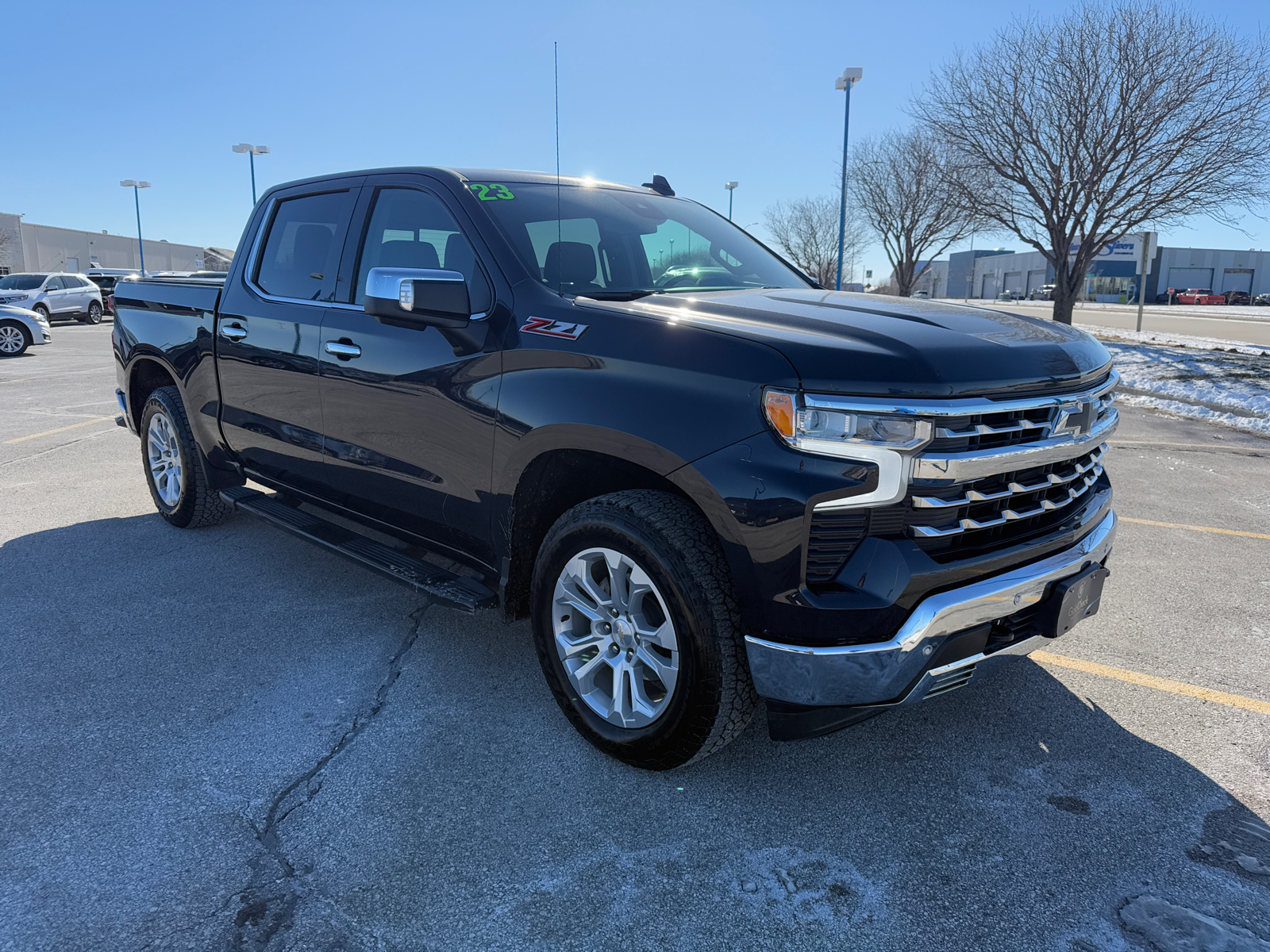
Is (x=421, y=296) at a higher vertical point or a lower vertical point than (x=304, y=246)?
lower

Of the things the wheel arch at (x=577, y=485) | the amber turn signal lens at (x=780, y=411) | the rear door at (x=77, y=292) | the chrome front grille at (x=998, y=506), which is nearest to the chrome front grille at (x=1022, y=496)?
the chrome front grille at (x=998, y=506)

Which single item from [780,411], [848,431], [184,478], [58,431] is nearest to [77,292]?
[58,431]

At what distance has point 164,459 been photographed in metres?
5.55

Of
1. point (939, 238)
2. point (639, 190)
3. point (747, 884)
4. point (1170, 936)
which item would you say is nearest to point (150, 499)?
point (639, 190)

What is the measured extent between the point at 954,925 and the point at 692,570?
110cm

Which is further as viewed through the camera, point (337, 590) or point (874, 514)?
point (337, 590)

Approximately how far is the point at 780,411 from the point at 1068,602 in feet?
3.69

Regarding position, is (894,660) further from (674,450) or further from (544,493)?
(544,493)

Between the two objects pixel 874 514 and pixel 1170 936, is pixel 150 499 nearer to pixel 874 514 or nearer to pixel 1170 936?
pixel 874 514

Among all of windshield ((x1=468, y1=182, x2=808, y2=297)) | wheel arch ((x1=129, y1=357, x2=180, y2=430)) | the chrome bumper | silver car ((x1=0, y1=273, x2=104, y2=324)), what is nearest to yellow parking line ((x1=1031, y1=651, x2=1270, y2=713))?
the chrome bumper

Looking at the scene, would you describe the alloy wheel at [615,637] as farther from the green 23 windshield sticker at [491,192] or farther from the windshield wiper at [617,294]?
the green 23 windshield sticker at [491,192]

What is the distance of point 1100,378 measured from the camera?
299cm

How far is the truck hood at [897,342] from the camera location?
233cm

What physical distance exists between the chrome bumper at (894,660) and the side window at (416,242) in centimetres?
162
